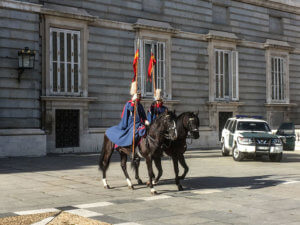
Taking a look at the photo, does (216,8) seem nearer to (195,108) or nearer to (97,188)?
(195,108)

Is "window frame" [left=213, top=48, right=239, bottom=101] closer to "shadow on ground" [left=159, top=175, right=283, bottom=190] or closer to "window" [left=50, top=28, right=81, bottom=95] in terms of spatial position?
"window" [left=50, top=28, right=81, bottom=95]

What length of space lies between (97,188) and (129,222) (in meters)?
3.67

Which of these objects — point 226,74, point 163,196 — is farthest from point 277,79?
point 163,196

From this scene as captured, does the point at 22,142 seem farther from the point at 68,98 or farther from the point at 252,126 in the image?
the point at 252,126

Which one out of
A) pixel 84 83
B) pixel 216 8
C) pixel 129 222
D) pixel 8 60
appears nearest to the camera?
pixel 129 222

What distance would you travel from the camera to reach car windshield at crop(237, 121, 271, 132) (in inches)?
750

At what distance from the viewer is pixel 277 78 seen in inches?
1199

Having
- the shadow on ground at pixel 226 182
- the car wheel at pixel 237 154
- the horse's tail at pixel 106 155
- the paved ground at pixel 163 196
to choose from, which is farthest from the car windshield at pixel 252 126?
the horse's tail at pixel 106 155

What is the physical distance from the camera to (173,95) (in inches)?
986

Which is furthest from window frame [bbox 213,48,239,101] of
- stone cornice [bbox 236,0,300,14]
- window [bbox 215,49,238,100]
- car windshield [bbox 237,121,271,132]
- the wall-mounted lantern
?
the wall-mounted lantern

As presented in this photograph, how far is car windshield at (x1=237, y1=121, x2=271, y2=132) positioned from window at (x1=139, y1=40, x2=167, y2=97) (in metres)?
6.16

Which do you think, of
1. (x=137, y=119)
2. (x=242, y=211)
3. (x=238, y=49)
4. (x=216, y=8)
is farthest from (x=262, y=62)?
(x=242, y=211)

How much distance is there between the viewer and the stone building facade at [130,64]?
19422mm

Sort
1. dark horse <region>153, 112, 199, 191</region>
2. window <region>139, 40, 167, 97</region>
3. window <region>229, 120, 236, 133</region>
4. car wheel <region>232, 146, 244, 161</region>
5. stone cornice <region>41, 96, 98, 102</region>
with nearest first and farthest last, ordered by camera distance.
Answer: dark horse <region>153, 112, 199, 191</region>
car wheel <region>232, 146, 244, 161</region>
window <region>229, 120, 236, 133</region>
stone cornice <region>41, 96, 98, 102</region>
window <region>139, 40, 167, 97</region>
